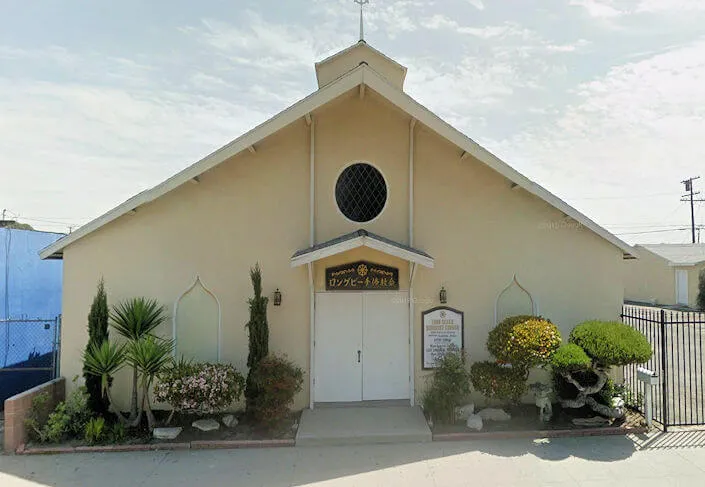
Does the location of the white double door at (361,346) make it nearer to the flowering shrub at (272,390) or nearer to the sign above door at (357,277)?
the sign above door at (357,277)

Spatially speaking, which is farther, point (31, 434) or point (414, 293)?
point (414, 293)

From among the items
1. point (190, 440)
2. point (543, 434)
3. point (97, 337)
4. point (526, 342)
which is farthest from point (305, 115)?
point (543, 434)

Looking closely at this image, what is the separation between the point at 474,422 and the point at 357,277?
3668mm

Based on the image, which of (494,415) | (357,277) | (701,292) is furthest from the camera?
(701,292)

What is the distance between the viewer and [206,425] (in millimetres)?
8195

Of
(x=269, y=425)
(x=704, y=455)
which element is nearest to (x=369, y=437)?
(x=269, y=425)

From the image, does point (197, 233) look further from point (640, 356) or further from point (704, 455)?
point (704, 455)

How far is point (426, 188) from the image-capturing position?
31.7ft

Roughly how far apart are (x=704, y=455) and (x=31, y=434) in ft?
38.5

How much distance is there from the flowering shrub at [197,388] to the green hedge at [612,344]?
6.74 metres

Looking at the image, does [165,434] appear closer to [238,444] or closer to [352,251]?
[238,444]

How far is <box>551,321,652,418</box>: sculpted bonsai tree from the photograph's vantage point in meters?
7.79

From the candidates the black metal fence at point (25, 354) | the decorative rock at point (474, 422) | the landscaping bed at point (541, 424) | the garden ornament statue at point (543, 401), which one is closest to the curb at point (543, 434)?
the landscaping bed at point (541, 424)

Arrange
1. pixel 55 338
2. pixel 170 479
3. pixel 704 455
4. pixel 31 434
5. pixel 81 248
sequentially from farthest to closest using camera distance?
pixel 55 338 < pixel 81 248 < pixel 31 434 < pixel 704 455 < pixel 170 479
